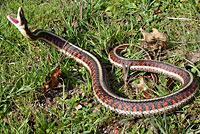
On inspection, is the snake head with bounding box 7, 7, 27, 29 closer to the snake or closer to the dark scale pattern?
the snake

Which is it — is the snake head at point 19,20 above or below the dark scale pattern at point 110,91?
above

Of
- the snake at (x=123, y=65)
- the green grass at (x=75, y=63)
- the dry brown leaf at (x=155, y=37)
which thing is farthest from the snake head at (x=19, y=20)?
the dry brown leaf at (x=155, y=37)

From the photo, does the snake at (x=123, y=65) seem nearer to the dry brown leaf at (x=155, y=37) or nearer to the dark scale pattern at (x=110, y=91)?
the dark scale pattern at (x=110, y=91)

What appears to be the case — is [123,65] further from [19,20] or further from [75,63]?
[19,20]

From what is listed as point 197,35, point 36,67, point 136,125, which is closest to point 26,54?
point 36,67

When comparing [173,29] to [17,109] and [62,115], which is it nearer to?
[62,115]

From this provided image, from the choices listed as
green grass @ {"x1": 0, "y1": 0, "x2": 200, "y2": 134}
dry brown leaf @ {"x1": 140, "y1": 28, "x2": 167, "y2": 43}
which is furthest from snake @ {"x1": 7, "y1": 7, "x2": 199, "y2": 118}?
dry brown leaf @ {"x1": 140, "y1": 28, "x2": 167, "y2": 43}

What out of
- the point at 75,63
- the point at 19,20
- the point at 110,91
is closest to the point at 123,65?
the point at 110,91
